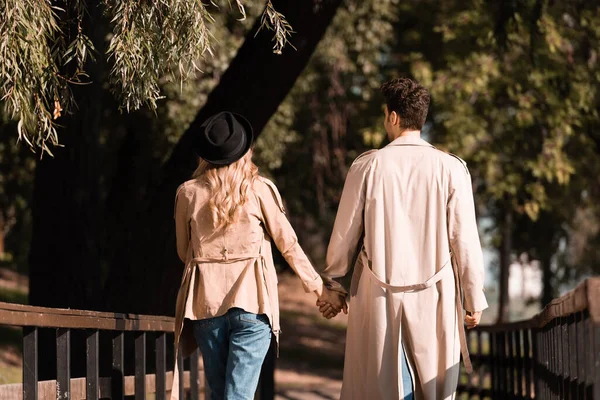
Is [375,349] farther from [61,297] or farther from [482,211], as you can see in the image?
[482,211]

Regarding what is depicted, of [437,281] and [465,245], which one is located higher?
[465,245]

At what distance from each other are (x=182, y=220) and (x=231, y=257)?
340mm

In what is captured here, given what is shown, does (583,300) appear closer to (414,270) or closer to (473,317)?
(414,270)

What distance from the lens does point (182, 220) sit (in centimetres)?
543

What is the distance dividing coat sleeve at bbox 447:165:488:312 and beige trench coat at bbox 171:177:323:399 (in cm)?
77

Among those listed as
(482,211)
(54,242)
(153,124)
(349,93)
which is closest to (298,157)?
(349,93)

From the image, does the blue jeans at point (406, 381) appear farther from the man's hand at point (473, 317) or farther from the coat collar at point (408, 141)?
the coat collar at point (408, 141)

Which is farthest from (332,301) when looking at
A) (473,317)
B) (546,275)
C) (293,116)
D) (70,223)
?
(546,275)

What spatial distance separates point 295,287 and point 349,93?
17255 mm

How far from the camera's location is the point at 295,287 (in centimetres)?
3791

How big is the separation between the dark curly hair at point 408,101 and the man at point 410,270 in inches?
0.7

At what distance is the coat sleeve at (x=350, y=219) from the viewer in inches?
214

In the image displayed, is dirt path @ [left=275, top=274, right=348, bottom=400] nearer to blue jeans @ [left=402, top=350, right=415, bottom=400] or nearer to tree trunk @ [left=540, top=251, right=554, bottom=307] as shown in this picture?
tree trunk @ [left=540, top=251, right=554, bottom=307]

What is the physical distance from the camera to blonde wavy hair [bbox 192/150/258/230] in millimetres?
5203
